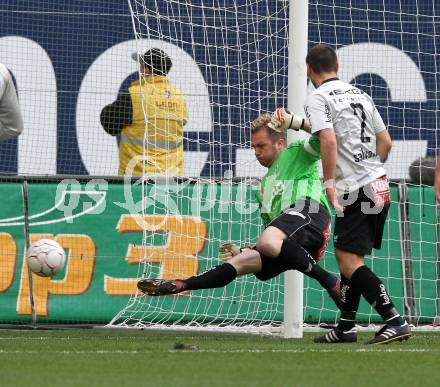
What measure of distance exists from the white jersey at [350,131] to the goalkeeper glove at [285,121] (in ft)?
0.68

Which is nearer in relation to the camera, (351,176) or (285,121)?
(351,176)

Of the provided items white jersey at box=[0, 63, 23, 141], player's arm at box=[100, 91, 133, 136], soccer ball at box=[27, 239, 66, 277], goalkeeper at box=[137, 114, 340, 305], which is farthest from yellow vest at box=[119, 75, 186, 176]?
white jersey at box=[0, 63, 23, 141]

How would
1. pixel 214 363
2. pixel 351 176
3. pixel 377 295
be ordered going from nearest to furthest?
1. pixel 214 363
2. pixel 377 295
3. pixel 351 176

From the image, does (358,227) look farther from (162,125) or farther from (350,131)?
(162,125)

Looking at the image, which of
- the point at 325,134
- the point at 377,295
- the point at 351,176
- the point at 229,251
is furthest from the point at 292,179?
the point at 377,295

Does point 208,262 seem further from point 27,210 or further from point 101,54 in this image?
point 101,54

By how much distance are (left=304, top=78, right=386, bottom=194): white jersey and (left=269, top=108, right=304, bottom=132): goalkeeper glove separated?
0.68 ft

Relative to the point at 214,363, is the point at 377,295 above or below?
above

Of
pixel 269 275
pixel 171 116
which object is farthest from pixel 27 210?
pixel 269 275

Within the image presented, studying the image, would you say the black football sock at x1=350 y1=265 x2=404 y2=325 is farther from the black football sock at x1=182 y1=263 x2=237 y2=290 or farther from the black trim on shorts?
the black football sock at x1=182 y1=263 x2=237 y2=290

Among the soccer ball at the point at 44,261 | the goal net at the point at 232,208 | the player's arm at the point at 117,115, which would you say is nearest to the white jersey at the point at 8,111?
the soccer ball at the point at 44,261

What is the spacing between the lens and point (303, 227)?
7531 millimetres

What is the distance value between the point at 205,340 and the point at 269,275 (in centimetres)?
66

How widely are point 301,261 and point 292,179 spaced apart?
672mm
